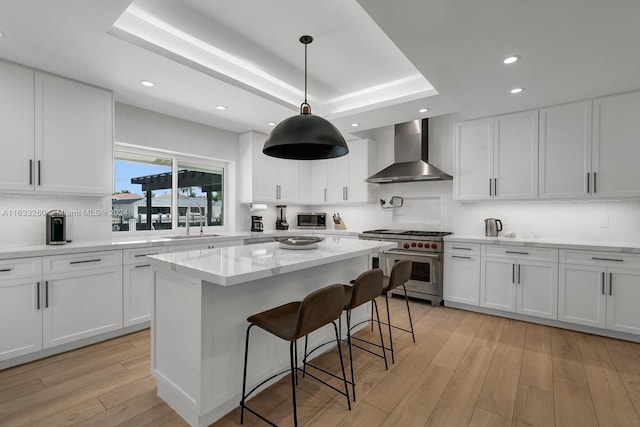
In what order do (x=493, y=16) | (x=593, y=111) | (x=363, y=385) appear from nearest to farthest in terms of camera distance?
1. (x=493, y=16)
2. (x=363, y=385)
3. (x=593, y=111)

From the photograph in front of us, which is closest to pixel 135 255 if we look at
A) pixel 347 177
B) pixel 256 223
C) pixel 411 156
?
pixel 256 223

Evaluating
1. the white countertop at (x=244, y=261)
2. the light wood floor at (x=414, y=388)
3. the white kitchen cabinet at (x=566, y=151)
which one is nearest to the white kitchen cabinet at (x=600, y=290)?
the light wood floor at (x=414, y=388)

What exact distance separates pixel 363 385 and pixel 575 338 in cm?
241

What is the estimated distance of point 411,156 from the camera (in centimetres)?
450

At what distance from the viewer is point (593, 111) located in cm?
323

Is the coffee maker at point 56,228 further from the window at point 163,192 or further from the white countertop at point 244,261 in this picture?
the white countertop at point 244,261

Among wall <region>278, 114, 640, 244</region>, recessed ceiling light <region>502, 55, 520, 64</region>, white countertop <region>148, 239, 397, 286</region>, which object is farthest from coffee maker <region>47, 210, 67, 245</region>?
recessed ceiling light <region>502, 55, 520, 64</region>

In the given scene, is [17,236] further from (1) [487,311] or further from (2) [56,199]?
(1) [487,311]

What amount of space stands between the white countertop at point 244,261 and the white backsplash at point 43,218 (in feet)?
5.72

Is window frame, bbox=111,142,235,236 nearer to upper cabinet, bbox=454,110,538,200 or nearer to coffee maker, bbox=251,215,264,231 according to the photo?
coffee maker, bbox=251,215,264,231

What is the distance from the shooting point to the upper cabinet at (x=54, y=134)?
2.56 m

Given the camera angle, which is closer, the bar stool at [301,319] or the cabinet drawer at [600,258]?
the bar stool at [301,319]

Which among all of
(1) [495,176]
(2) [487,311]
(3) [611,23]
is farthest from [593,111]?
(2) [487,311]

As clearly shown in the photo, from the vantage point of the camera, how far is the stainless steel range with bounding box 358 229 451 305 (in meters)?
3.98
